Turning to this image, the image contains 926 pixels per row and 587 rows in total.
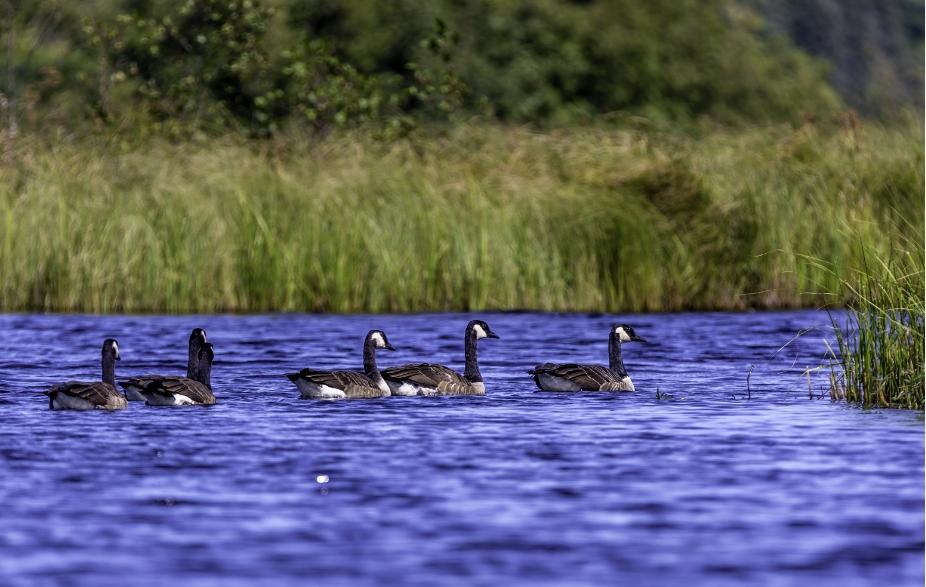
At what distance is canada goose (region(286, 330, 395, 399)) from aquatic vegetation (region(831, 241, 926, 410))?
3.91 meters

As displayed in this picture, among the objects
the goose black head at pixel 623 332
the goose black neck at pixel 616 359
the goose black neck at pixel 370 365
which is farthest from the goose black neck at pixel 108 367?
the goose black head at pixel 623 332

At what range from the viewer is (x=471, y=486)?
1120 centimetres

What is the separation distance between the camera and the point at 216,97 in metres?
43.0

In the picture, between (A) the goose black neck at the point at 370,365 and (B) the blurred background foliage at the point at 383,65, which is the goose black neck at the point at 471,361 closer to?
(A) the goose black neck at the point at 370,365

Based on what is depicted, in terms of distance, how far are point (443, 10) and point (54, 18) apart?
963cm

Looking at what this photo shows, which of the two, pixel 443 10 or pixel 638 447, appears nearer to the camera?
pixel 638 447

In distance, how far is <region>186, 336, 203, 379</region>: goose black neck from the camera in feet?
52.5

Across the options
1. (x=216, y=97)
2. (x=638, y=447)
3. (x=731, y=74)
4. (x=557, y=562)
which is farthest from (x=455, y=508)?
(x=731, y=74)

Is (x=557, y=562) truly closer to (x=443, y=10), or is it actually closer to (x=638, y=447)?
(x=638, y=447)

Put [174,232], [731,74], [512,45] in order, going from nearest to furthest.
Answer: [174,232] < [512,45] < [731,74]

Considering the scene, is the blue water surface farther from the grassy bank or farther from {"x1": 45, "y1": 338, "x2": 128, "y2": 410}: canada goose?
the grassy bank

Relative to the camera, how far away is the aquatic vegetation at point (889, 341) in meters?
14.3

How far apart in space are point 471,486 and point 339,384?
4.56m

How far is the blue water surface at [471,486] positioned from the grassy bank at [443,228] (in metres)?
5.61
